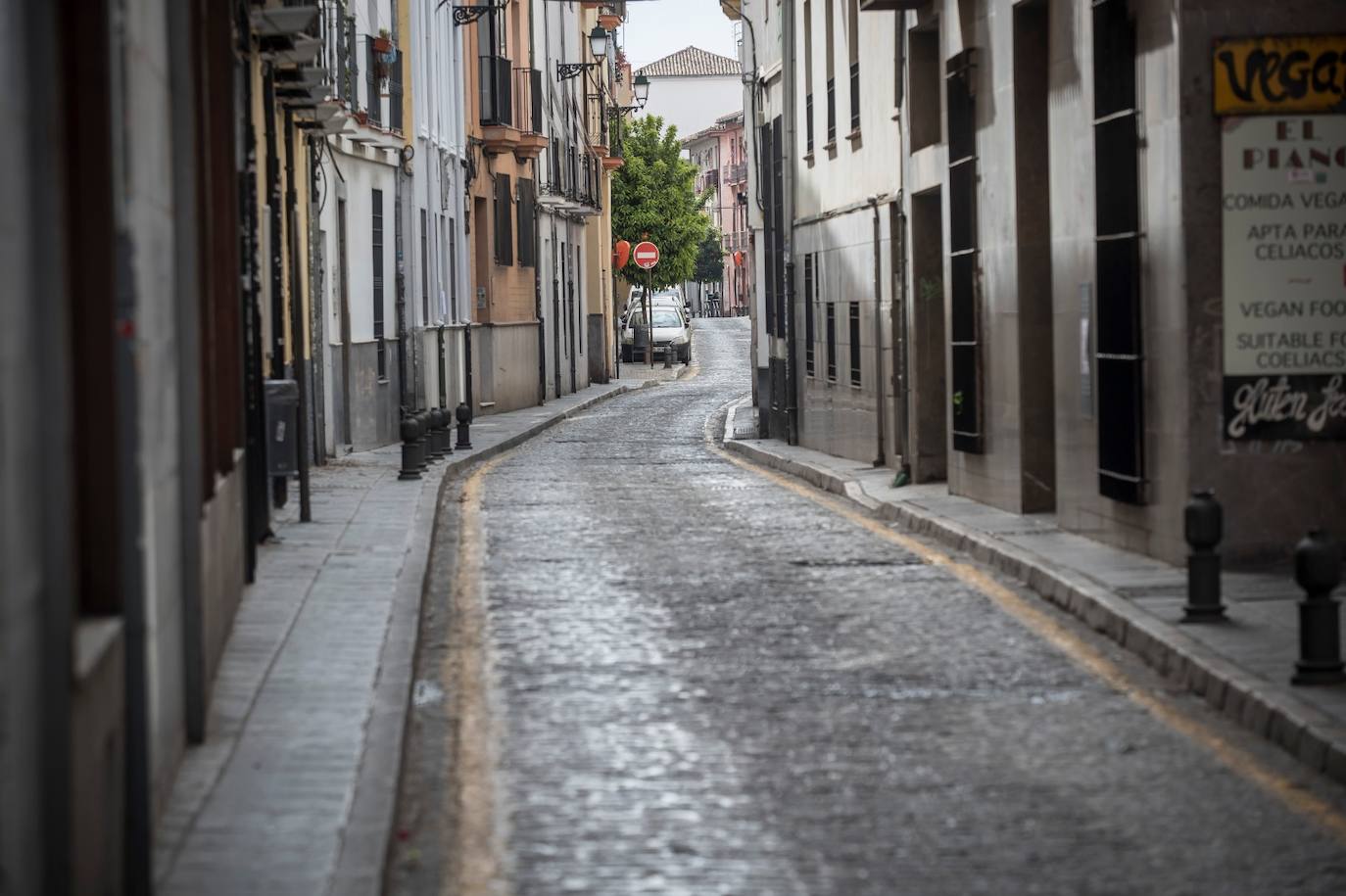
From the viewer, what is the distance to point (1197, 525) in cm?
969

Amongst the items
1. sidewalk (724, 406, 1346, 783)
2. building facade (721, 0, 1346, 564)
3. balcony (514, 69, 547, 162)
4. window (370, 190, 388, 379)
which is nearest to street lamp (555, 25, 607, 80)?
balcony (514, 69, 547, 162)

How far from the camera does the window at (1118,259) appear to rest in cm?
1254

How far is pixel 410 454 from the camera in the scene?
2067 cm

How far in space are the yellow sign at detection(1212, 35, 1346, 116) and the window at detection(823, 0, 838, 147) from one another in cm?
1284

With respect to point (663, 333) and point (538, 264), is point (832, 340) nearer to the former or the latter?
point (538, 264)

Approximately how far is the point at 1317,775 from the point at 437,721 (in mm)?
3436

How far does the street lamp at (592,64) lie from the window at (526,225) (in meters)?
5.58

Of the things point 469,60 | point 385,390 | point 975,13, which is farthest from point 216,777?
point 469,60

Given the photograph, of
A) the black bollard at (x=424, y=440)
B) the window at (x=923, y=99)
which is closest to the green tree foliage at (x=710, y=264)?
the black bollard at (x=424, y=440)

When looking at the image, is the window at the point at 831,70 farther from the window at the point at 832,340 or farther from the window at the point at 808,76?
the window at the point at 832,340

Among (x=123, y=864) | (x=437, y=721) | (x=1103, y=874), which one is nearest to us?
(x=123, y=864)

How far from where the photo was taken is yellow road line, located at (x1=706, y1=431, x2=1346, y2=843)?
6.90 metres

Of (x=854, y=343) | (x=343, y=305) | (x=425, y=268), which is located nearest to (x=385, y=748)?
(x=854, y=343)

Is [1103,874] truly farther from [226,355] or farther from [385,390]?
[385,390]
